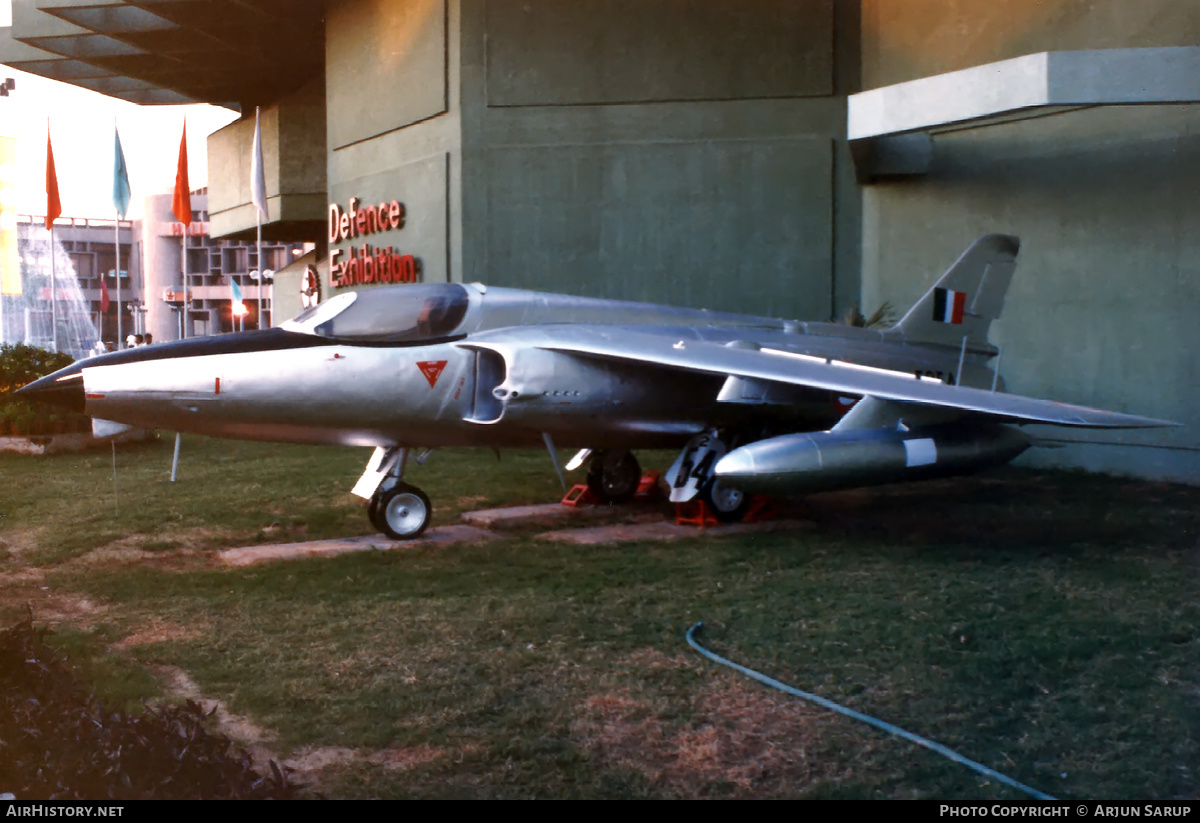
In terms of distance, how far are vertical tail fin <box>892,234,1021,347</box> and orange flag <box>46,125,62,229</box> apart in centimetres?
2334

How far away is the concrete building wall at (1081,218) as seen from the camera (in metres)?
11.0

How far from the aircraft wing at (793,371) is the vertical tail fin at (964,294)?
2.76 metres

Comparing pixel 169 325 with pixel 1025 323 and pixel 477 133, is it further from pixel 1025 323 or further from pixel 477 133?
pixel 1025 323

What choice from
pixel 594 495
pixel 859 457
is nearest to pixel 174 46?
pixel 594 495

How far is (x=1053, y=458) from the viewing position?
12.8 metres

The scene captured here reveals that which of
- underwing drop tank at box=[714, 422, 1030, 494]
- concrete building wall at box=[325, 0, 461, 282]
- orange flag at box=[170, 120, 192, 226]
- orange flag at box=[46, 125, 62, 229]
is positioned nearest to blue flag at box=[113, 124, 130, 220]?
orange flag at box=[46, 125, 62, 229]

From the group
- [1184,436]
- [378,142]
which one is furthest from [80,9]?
[1184,436]

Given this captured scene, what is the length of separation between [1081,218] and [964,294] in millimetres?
2560

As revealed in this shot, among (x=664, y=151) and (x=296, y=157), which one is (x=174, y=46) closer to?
(x=296, y=157)

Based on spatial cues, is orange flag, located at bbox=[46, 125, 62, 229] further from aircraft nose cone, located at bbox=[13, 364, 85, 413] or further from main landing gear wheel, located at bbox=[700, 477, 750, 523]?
main landing gear wheel, located at bbox=[700, 477, 750, 523]

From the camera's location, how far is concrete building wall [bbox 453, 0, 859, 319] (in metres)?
14.9

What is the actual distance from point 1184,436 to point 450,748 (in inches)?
403

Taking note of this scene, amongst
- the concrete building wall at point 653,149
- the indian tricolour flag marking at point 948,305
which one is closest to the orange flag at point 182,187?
the concrete building wall at point 653,149

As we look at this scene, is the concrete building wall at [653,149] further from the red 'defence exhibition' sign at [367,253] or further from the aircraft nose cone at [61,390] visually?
the aircraft nose cone at [61,390]
